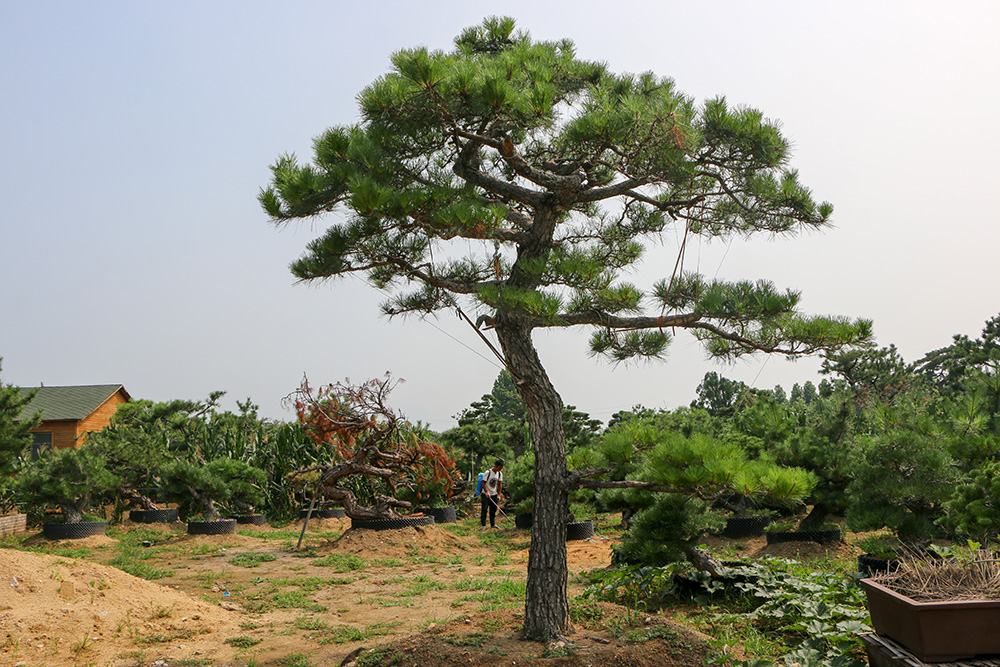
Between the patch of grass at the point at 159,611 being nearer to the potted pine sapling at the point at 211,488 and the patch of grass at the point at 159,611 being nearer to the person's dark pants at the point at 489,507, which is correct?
the potted pine sapling at the point at 211,488

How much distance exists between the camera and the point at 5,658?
14.8ft

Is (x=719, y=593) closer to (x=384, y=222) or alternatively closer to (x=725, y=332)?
(x=725, y=332)

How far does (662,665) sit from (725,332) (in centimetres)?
200

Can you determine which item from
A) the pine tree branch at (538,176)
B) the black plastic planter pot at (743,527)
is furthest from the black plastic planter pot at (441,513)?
the pine tree branch at (538,176)

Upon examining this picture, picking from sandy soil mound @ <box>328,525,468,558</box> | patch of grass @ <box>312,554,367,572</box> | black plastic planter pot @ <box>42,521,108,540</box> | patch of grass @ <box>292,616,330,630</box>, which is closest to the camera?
patch of grass @ <box>292,616,330,630</box>

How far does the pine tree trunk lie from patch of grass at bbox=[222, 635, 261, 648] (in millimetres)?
2062

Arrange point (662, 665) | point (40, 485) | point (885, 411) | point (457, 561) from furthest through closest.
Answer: point (40, 485) → point (457, 561) → point (885, 411) → point (662, 665)

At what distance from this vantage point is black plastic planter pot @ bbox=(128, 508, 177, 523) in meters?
12.5

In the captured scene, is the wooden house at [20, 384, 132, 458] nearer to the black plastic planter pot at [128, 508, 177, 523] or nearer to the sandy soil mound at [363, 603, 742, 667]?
the black plastic planter pot at [128, 508, 177, 523]

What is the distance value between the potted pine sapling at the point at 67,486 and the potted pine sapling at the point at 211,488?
0.99 metres

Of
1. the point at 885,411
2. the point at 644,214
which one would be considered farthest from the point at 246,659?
the point at 885,411

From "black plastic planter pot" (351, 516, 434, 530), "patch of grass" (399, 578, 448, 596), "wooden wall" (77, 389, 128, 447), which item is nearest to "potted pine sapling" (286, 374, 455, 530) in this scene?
"black plastic planter pot" (351, 516, 434, 530)

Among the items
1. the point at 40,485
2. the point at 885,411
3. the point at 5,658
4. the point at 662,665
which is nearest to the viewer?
the point at 662,665

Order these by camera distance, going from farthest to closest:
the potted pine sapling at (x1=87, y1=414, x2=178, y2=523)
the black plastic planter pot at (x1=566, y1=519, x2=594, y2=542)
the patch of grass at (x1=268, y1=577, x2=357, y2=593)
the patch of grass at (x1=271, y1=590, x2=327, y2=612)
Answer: the potted pine sapling at (x1=87, y1=414, x2=178, y2=523), the black plastic planter pot at (x1=566, y1=519, x2=594, y2=542), the patch of grass at (x1=268, y1=577, x2=357, y2=593), the patch of grass at (x1=271, y1=590, x2=327, y2=612)
